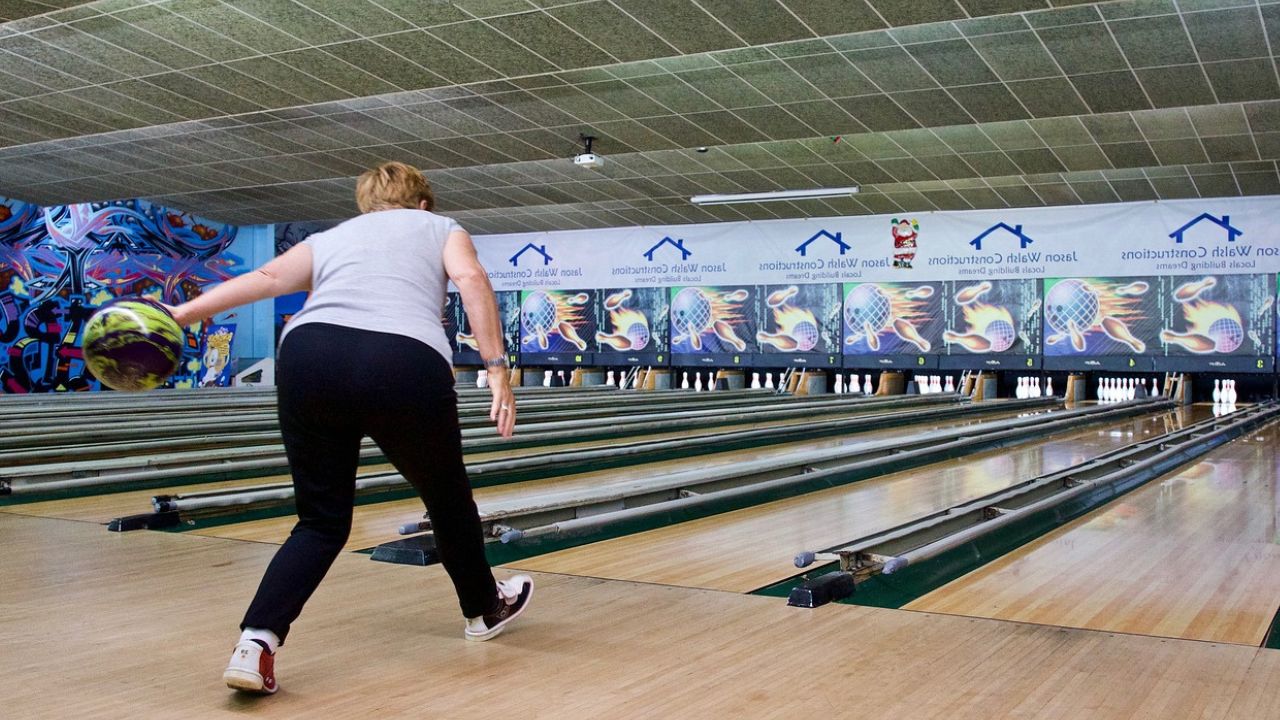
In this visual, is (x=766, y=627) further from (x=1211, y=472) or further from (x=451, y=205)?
(x=451, y=205)

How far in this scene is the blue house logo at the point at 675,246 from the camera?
13.7 meters

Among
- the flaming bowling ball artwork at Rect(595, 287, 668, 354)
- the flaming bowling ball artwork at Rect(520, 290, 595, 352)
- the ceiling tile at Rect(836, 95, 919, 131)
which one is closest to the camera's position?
the ceiling tile at Rect(836, 95, 919, 131)

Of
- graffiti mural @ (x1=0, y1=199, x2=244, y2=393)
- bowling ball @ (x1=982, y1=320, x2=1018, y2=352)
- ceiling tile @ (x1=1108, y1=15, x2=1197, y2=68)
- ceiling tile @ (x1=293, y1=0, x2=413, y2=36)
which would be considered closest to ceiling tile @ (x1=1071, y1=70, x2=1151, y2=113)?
ceiling tile @ (x1=1108, y1=15, x2=1197, y2=68)

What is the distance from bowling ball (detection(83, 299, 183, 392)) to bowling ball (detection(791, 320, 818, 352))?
11.6 metres

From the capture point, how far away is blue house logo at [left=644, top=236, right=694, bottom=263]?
13.7 m

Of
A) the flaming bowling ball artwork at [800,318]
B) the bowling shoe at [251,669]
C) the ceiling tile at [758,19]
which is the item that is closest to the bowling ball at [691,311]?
the flaming bowling ball artwork at [800,318]

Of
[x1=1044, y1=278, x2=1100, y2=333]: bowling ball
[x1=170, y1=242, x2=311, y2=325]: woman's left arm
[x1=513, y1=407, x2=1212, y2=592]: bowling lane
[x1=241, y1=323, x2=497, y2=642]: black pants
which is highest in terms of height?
[x1=1044, y1=278, x2=1100, y2=333]: bowling ball

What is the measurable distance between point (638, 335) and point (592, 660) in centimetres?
1220

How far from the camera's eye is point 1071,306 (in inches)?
465

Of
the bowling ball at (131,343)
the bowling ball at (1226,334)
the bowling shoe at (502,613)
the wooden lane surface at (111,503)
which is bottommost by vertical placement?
the wooden lane surface at (111,503)

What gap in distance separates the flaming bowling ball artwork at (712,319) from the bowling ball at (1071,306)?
11.4ft

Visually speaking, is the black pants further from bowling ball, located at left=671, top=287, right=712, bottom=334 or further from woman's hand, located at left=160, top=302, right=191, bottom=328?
bowling ball, located at left=671, top=287, right=712, bottom=334

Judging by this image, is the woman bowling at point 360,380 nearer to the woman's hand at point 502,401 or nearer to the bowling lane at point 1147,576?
the woman's hand at point 502,401

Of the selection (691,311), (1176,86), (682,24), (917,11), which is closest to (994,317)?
(691,311)
